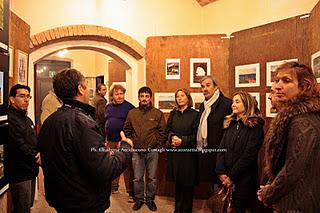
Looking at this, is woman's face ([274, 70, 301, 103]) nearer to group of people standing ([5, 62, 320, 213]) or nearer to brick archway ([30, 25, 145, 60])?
group of people standing ([5, 62, 320, 213])

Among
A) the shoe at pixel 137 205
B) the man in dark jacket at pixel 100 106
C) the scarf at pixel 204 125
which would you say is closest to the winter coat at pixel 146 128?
the scarf at pixel 204 125

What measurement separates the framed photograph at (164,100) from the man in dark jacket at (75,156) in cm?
246

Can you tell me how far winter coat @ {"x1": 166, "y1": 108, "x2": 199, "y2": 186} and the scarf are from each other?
2.1 inches

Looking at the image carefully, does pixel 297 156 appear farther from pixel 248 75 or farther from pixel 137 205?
pixel 137 205

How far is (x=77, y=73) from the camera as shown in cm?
178

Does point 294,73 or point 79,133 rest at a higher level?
point 294,73

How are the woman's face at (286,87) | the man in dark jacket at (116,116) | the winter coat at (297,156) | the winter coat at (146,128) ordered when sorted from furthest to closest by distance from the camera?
the man in dark jacket at (116,116)
the winter coat at (146,128)
the woman's face at (286,87)
the winter coat at (297,156)

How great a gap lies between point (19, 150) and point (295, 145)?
2106mm

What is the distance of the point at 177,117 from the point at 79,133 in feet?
6.39

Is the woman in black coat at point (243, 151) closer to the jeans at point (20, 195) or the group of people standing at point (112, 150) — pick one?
the group of people standing at point (112, 150)

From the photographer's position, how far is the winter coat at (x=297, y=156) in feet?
4.89

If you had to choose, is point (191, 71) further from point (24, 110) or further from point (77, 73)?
point (77, 73)

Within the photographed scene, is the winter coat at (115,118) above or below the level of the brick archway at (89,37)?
below

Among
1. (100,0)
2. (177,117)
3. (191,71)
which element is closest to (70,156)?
(177,117)
